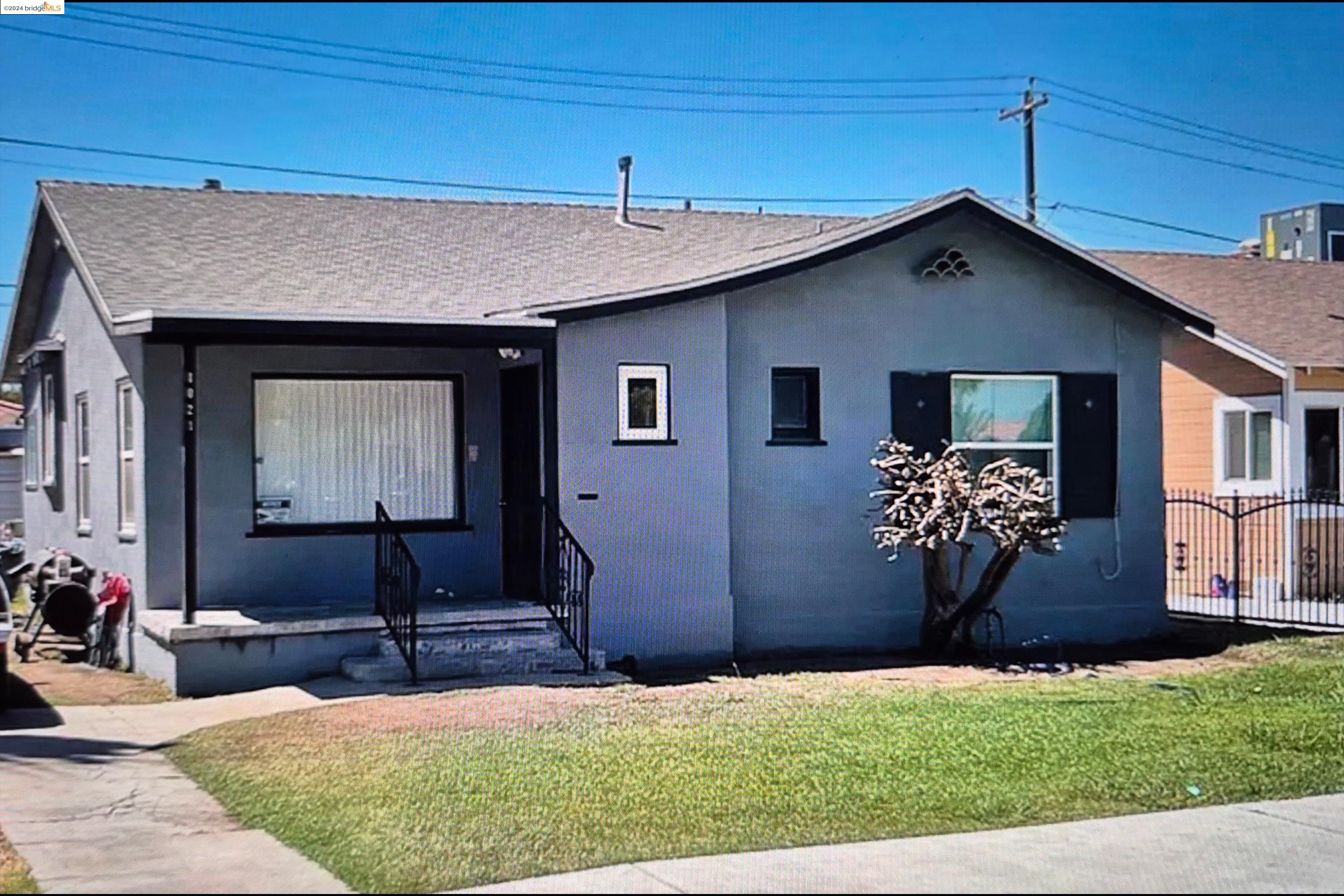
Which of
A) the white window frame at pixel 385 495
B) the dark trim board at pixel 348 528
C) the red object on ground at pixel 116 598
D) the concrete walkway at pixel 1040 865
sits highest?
the white window frame at pixel 385 495

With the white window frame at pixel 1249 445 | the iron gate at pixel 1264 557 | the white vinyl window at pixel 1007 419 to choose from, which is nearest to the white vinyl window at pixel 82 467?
the white vinyl window at pixel 1007 419

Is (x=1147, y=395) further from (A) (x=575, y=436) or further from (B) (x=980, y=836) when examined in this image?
(B) (x=980, y=836)

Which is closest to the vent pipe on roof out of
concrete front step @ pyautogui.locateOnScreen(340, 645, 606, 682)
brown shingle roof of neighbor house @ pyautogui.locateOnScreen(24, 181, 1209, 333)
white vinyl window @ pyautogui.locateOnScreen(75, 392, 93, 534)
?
brown shingle roof of neighbor house @ pyautogui.locateOnScreen(24, 181, 1209, 333)

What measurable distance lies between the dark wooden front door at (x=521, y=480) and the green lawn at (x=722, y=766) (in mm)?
2398

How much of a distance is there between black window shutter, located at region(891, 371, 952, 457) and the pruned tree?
0.44ft

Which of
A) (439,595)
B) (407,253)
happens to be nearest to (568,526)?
(439,595)

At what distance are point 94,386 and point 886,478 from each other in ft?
25.7

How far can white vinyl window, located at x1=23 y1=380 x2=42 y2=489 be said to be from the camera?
754 inches

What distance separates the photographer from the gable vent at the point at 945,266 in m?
15.4

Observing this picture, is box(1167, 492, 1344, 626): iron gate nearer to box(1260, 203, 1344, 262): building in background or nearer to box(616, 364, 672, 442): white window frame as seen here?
box(1260, 203, 1344, 262): building in background

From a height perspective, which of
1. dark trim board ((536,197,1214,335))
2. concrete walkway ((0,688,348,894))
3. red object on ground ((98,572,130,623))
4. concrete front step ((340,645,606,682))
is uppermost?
dark trim board ((536,197,1214,335))

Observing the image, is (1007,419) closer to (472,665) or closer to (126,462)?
(472,665)

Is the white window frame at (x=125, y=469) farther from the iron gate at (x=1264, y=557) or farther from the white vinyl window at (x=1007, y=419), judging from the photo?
the iron gate at (x=1264, y=557)

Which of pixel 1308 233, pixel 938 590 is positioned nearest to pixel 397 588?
pixel 938 590
